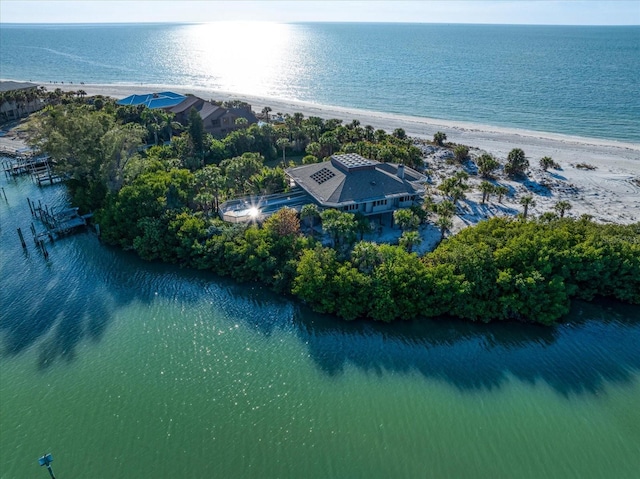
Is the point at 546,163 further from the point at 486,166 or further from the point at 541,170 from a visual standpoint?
the point at 486,166

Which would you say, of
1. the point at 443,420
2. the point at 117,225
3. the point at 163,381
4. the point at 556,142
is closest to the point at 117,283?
the point at 117,225

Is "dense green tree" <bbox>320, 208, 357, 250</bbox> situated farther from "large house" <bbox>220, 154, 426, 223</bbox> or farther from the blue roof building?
the blue roof building

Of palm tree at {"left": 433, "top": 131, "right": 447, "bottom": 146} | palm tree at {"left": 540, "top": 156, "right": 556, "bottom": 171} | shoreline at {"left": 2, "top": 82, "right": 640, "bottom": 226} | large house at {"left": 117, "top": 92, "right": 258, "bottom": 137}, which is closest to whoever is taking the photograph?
shoreline at {"left": 2, "top": 82, "right": 640, "bottom": 226}

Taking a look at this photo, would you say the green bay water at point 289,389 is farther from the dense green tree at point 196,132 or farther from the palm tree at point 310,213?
the dense green tree at point 196,132

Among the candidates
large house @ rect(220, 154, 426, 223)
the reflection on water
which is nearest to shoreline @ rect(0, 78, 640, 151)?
large house @ rect(220, 154, 426, 223)

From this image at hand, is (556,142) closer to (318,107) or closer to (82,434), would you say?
(318,107)

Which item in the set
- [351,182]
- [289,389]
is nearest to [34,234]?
[351,182]
